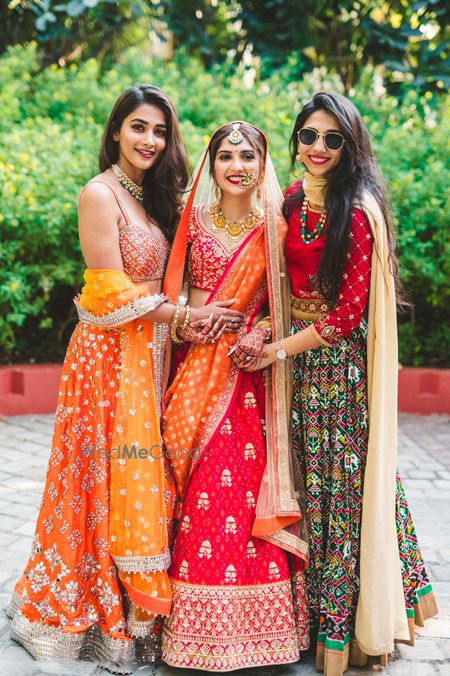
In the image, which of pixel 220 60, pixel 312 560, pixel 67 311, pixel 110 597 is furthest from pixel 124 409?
pixel 220 60

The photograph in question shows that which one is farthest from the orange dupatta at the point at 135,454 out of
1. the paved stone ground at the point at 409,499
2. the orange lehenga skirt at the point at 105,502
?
the paved stone ground at the point at 409,499

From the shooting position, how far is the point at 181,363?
9.07 ft

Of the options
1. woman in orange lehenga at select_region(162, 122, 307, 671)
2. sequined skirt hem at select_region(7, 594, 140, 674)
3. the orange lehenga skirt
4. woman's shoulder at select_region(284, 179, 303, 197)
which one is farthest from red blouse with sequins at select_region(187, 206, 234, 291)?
sequined skirt hem at select_region(7, 594, 140, 674)

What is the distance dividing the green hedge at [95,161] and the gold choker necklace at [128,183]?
8.11 feet

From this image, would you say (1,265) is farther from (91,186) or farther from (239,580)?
(239,580)

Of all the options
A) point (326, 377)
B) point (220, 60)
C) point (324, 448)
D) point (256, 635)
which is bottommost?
point (256, 635)

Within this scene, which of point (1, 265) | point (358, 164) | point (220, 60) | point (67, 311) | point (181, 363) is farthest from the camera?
point (220, 60)

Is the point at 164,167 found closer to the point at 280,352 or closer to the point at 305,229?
the point at 305,229

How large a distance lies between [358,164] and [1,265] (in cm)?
393

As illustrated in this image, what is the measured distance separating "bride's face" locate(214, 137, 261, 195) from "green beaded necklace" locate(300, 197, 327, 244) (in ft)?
0.71

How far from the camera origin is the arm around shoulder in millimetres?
2557

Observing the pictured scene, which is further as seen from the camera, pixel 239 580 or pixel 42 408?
pixel 42 408

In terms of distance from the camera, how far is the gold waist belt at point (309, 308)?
2.61m

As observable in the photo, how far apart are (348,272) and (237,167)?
56 centimetres
